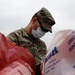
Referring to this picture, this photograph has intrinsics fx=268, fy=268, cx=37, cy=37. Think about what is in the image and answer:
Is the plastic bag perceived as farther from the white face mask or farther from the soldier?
the white face mask

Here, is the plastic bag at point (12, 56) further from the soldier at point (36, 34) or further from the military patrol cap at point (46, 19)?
the military patrol cap at point (46, 19)

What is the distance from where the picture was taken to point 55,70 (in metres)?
1.18

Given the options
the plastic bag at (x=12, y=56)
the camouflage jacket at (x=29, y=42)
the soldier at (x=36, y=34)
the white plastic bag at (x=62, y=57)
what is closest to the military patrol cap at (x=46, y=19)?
the soldier at (x=36, y=34)

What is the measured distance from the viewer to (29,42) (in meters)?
2.01

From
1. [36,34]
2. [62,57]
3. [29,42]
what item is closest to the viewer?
[62,57]

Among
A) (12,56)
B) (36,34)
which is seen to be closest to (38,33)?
(36,34)

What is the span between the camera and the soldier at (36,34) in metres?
1.97

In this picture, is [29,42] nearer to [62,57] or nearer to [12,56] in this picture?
[12,56]

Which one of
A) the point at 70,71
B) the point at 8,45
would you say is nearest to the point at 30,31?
the point at 8,45

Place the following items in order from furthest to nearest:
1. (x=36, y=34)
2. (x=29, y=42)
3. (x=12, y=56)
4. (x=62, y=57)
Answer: (x=36, y=34) → (x=29, y=42) → (x=12, y=56) → (x=62, y=57)

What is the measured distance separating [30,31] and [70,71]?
1.08m

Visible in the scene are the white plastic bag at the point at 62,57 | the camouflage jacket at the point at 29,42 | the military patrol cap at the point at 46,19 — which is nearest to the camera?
the white plastic bag at the point at 62,57

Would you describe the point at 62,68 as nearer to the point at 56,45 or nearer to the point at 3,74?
the point at 56,45

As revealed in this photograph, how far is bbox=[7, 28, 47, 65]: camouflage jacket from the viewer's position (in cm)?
196
